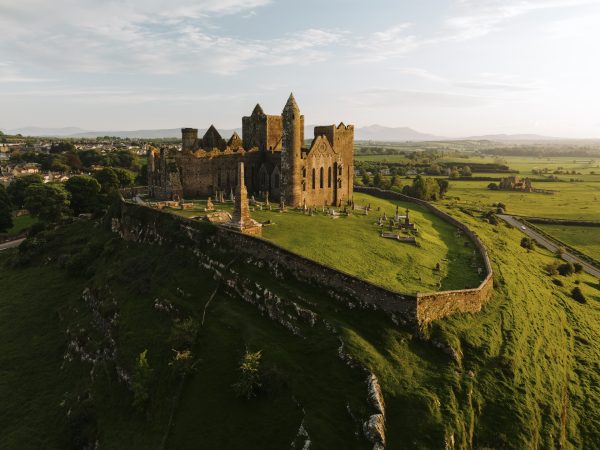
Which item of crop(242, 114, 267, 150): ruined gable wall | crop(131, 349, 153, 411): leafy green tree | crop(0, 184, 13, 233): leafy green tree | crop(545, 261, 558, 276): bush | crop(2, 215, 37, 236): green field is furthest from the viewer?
crop(2, 215, 37, 236): green field

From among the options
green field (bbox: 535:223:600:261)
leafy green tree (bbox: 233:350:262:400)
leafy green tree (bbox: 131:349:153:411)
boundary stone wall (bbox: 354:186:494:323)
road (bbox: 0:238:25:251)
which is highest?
boundary stone wall (bbox: 354:186:494:323)

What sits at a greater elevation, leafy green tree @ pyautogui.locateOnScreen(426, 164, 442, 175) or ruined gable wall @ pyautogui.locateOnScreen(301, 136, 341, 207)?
ruined gable wall @ pyautogui.locateOnScreen(301, 136, 341, 207)

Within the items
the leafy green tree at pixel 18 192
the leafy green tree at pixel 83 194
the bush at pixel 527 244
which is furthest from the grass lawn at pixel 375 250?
the leafy green tree at pixel 18 192

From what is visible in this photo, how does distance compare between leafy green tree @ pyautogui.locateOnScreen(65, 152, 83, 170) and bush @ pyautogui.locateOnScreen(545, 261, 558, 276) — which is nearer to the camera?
bush @ pyautogui.locateOnScreen(545, 261, 558, 276)

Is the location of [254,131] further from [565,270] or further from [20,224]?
[20,224]

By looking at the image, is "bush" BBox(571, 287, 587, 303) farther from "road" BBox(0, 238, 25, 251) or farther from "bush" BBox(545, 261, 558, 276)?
"road" BBox(0, 238, 25, 251)

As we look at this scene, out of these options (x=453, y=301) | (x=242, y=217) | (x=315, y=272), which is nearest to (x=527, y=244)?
(x=453, y=301)

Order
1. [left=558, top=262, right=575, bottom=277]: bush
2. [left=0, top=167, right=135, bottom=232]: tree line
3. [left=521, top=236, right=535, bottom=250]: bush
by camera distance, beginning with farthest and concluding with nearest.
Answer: [left=0, top=167, right=135, bottom=232]: tree line
[left=521, top=236, right=535, bottom=250]: bush
[left=558, top=262, right=575, bottom=277]: bush

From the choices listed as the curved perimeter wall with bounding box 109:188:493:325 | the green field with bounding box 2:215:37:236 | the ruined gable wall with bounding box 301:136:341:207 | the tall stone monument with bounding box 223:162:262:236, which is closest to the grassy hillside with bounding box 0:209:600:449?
the curved perimeter wall with bounding box 109:188:493:325
